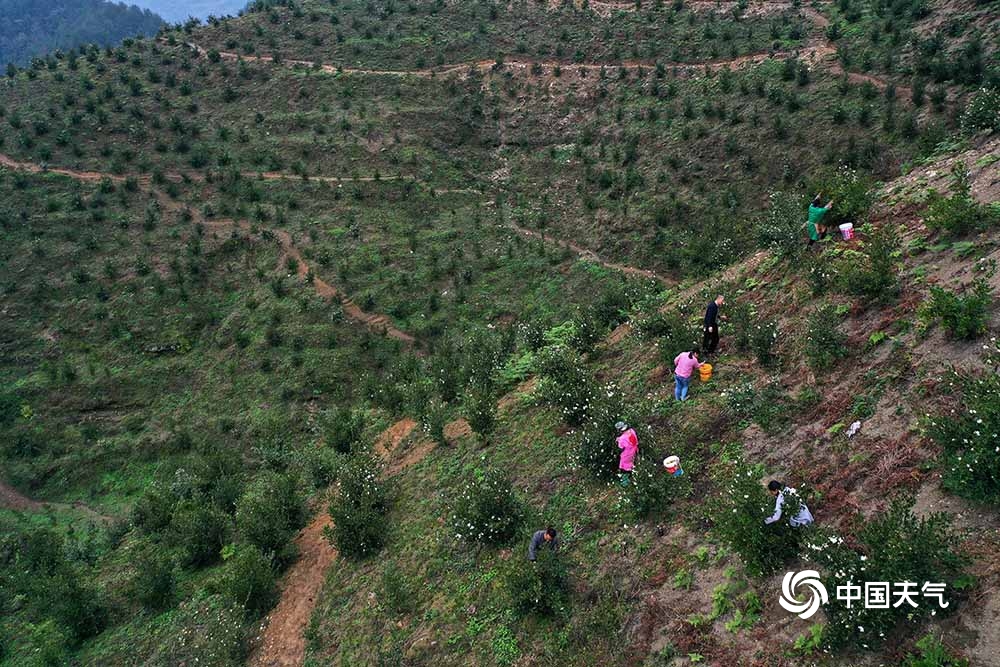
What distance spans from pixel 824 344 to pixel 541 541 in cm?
565

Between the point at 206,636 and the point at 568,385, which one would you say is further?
the point at 568,385

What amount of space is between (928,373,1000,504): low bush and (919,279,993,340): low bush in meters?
1.13

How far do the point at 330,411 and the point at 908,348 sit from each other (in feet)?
53.5

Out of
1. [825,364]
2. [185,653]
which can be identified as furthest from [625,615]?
[185,653]

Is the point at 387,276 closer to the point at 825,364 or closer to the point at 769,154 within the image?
the point at 769,154

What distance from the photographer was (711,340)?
37.2ft

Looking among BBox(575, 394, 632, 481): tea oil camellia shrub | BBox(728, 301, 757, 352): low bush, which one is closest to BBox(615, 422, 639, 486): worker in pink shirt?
BBox(575, 394, 632, 481): tea oil camellia shrub

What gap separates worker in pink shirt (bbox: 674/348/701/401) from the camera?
10484 mm

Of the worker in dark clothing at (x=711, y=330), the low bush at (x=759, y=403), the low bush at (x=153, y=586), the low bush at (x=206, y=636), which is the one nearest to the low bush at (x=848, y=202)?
the worker in dark clothing at (x=711, y=330)

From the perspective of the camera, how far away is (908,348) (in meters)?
8.31

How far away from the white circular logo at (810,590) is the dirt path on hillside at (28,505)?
20470 millimetres

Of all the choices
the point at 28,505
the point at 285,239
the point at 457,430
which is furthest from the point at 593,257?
the point at 28,505

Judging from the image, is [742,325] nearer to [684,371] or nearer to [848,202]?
[684,371]

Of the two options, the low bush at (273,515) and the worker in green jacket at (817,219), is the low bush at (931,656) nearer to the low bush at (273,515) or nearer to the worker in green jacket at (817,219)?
the worker in green jacket at (817,219)
